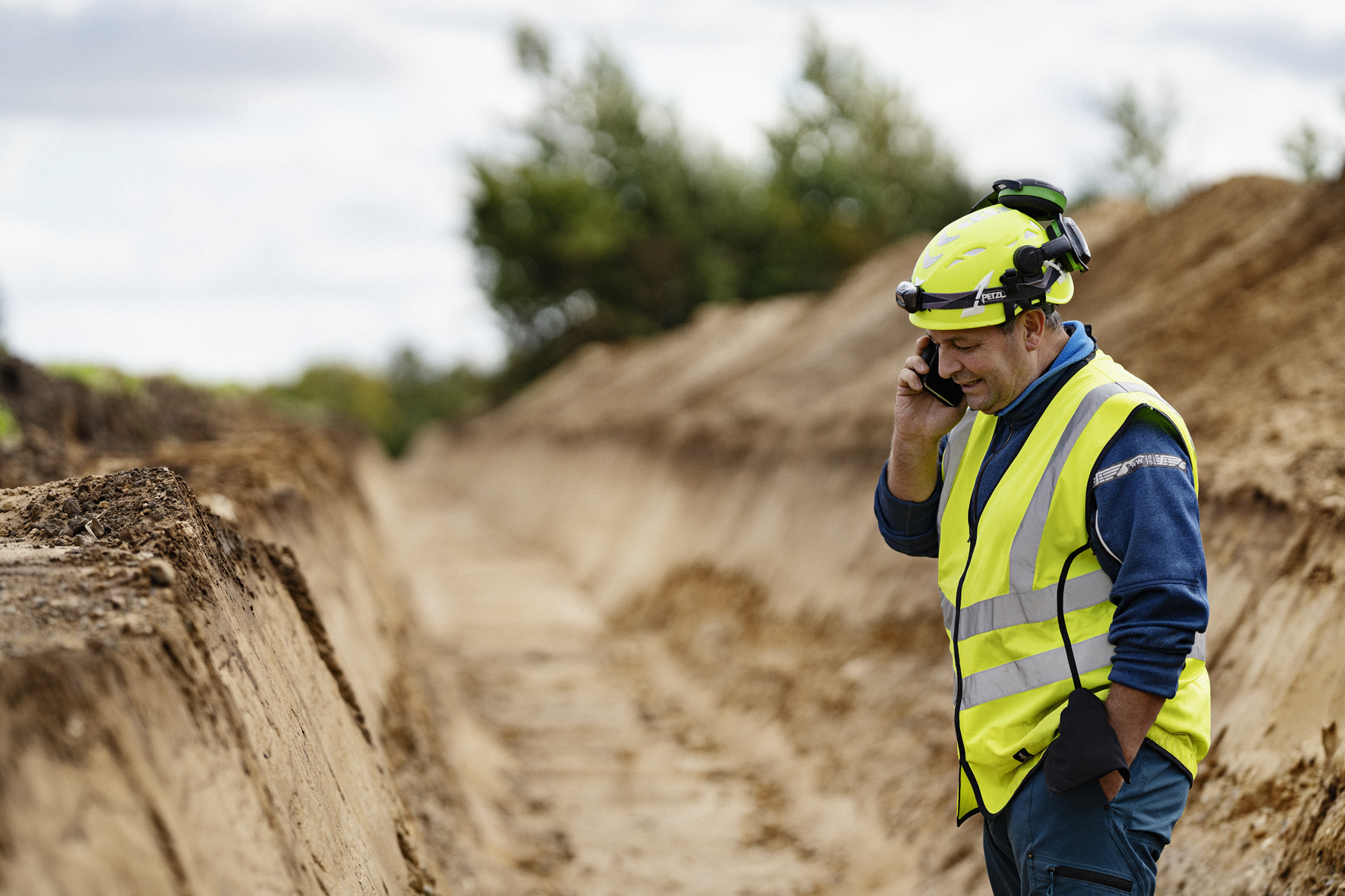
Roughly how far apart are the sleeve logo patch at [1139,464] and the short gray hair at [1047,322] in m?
0.51

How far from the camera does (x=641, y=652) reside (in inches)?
483

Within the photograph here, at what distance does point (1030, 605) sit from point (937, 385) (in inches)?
A: 32.6

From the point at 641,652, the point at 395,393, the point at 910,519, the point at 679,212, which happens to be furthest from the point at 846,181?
the point at 395,393

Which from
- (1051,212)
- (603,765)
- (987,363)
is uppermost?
(1051,212)

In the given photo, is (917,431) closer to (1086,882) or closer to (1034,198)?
(1034,198)

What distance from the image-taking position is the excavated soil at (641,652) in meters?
2.64

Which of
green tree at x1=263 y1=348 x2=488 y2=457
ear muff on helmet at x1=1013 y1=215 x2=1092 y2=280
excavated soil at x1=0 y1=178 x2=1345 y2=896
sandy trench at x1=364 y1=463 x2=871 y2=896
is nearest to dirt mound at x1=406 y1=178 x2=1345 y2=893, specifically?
excavated soil at x1=0 y1=178 x2=1345 y2=896

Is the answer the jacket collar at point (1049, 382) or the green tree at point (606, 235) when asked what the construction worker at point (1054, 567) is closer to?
the jacket collar at point (1049, 382)

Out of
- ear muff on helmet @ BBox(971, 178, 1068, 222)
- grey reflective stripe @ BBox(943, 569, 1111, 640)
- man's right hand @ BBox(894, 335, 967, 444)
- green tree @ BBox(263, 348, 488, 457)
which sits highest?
ear muff on helmet @ BBox(971, 178, 1068, 222)

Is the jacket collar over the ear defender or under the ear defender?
under

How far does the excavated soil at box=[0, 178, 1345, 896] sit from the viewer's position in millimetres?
2639

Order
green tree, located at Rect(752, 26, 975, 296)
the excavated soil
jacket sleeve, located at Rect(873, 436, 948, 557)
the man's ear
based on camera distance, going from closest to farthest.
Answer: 1. the excavated soil
2. the man's ear
3. jacket sleeve, located at Rect(873, 436, 948, 557)
4. green tree, located at Rect(752, 26, 975, 296)

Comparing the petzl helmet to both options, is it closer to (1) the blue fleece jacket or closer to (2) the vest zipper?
(2) the vest zipper

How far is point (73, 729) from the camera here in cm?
235
